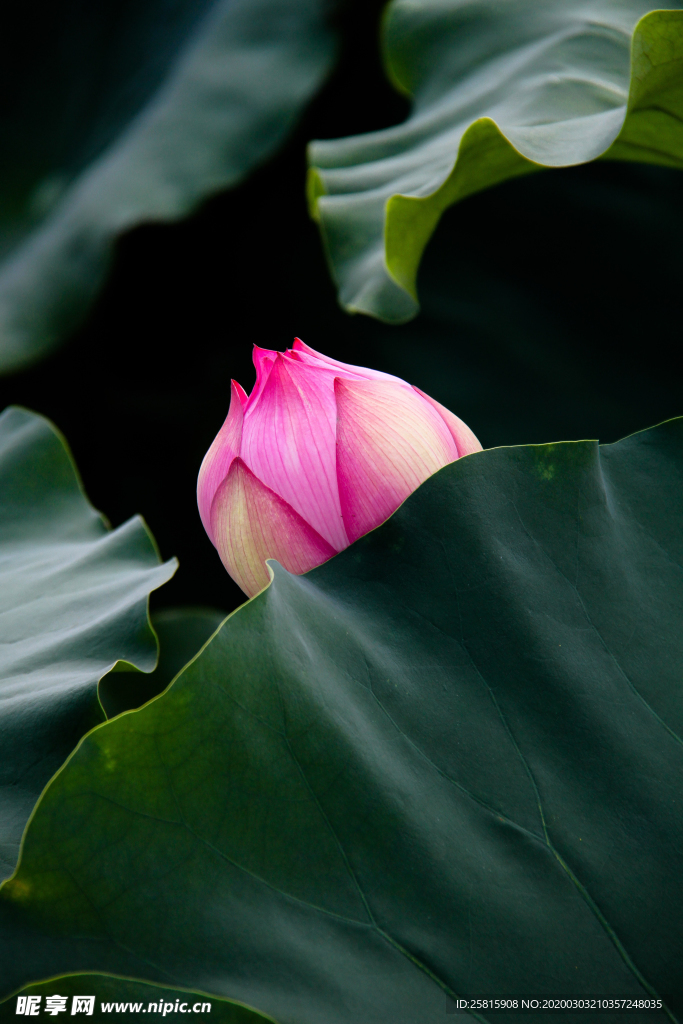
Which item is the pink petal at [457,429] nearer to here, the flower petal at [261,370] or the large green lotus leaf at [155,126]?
the flower petal at [261,370]

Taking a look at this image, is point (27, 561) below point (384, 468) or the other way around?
below

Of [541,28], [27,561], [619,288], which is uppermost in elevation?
[541,28]

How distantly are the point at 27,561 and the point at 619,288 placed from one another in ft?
3.74

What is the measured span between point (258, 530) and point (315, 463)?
0.05 metres

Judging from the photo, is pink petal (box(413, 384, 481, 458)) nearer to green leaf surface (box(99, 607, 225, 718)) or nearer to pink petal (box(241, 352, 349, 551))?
pink petal (box(241, 352, 349, 551))

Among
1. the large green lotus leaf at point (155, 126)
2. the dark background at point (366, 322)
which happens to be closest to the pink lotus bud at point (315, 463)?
the large green lotus leaf at point (155, 126)

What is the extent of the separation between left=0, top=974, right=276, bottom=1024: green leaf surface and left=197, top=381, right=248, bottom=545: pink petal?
9.4 inches

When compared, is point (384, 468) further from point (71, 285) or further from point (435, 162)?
point (71, 285)

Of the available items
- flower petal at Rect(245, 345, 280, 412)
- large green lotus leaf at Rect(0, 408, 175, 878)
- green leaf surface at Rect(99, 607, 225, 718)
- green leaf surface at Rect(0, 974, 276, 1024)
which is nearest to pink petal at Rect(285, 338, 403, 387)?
flower petal at Rect(245, 345, 280, 412)

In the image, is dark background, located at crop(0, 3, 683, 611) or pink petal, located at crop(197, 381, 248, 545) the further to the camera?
dark background, located at crop(0, 3, 683, 611)

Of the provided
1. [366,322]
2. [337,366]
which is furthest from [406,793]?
[366,322]

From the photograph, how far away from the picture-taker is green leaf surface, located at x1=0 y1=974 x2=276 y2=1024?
1.04 feet

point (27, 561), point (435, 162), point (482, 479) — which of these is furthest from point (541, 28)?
point (27, 561)

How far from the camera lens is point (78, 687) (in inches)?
19.2
